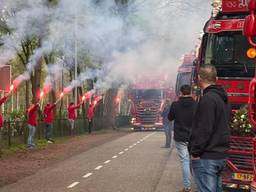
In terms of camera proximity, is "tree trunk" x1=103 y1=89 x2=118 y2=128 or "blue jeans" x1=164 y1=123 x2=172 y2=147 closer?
"blue jeans" x1=164 y1=123 x2=172 y2=147

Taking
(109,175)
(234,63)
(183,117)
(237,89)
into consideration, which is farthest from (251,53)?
(109,175)

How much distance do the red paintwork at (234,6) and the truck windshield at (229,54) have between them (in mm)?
561

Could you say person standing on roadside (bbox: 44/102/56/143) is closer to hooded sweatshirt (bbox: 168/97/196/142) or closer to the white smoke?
the white smoke

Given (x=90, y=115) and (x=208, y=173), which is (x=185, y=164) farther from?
(x=90, y=115)

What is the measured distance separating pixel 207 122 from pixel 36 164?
35.0 ft

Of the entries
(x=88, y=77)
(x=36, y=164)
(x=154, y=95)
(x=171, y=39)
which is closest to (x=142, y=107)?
(x=154, y=95)

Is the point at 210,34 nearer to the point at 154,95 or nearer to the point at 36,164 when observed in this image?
the point at 36,164

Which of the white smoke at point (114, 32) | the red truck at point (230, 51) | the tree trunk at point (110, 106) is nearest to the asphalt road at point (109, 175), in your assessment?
the red truck at point (230, 51)

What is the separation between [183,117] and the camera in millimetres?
11383

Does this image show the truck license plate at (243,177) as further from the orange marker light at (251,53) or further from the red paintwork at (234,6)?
the red paintwork at (234,6)

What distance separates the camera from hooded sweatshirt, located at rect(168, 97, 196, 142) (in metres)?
11.3

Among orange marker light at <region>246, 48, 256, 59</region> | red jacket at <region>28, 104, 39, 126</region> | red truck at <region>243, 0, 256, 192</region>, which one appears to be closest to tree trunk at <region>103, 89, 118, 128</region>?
red jacket at <region>28, 104, 39, 126</region>

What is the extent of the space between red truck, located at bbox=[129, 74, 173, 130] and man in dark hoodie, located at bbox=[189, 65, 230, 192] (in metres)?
33.6

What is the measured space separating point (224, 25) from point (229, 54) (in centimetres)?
69
